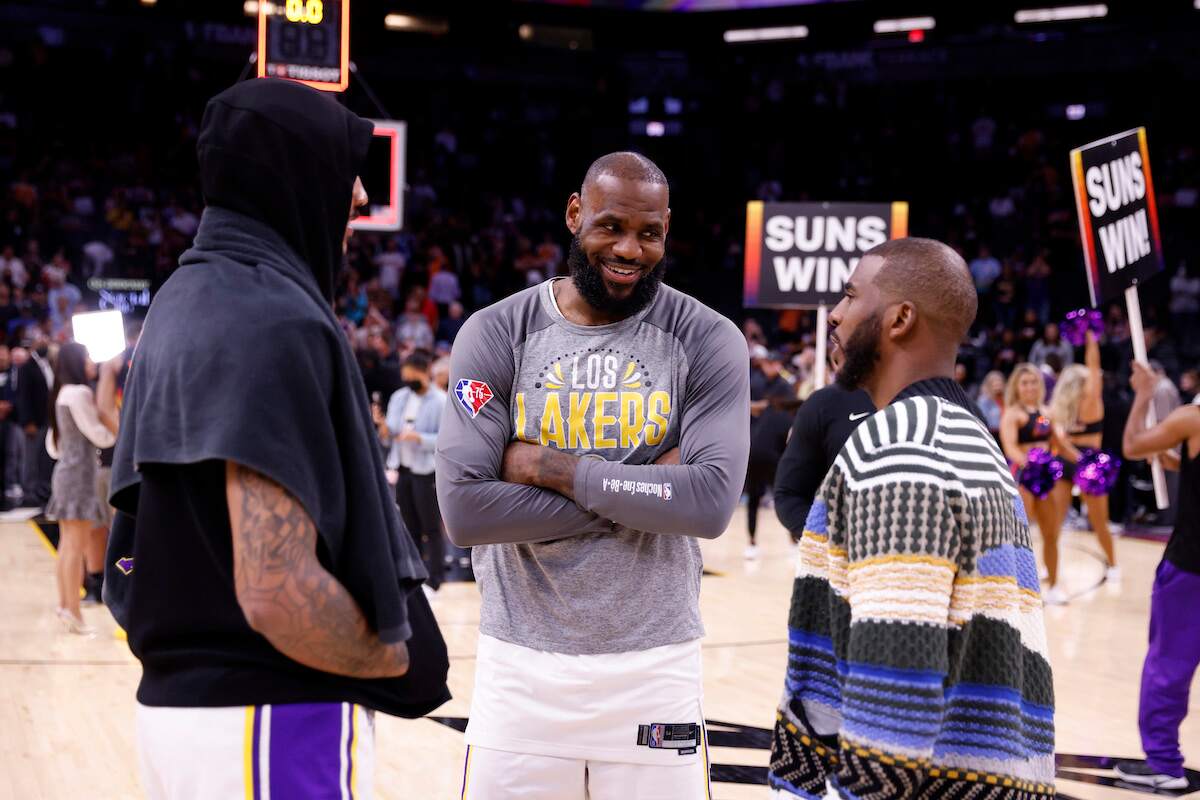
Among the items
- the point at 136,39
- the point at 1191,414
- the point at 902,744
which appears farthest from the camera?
the point at 136,39

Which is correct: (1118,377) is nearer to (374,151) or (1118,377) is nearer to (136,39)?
(374,151)

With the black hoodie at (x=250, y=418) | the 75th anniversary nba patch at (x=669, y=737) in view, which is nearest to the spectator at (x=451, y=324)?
the 75th anniversary nba patch at (x=669, y=737)

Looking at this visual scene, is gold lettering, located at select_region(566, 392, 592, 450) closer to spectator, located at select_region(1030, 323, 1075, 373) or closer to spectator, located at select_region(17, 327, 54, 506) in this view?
spectator, located at select_region(17, 327, 54, 506)

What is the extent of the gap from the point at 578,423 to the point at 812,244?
17.8ft

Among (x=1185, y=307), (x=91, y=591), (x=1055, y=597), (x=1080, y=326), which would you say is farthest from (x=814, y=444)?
(x=1185, y=307)

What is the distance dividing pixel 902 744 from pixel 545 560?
40.1 inches

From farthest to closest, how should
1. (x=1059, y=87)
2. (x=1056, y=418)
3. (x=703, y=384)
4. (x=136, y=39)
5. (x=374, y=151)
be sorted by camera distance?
(x=1059, y=87) < (x=136, y=39) < (x=1056, y=418) < (x=374, y=151) < (x=703, y=384)

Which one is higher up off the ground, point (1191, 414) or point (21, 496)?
point (1191, 414)

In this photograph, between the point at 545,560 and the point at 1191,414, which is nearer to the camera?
the point at 545,560

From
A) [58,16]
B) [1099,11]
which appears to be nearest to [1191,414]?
[1099,11]

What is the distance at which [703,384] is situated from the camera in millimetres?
2619

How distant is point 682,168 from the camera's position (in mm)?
24266

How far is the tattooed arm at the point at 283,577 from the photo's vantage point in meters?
1.60

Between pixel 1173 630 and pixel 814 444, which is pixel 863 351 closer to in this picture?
pixel 814 444
